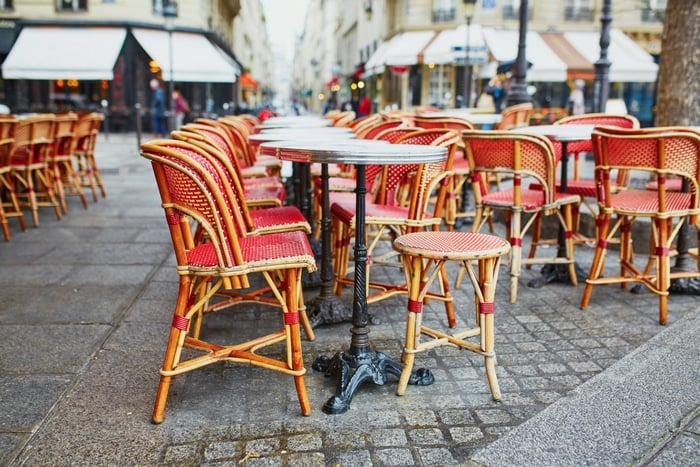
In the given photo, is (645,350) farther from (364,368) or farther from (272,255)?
(272,255)

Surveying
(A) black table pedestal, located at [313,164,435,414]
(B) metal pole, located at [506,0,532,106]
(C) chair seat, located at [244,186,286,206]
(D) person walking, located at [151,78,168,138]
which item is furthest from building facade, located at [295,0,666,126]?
(A) black table pedestal, located at [313,164,435,414]

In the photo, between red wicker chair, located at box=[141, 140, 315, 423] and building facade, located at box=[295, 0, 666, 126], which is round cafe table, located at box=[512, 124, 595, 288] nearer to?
red wicker chair, located at box=[141, 140, 315, 423]

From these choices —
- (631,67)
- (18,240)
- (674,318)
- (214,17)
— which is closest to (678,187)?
(674,318)

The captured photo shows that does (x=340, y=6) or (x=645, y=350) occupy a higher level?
(x=340, y=6)

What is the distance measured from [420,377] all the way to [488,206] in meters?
1.86

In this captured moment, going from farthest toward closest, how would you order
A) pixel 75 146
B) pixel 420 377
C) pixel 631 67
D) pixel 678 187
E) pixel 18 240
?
pixel 631 67
pixel 75 146
pixel 18 240
pixel 678 187
pixel 420 377

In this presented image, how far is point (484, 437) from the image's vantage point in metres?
2.62

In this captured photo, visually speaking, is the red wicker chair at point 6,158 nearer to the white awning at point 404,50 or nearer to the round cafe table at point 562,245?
the round cafe table at point 562,245

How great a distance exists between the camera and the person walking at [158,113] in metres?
21.2

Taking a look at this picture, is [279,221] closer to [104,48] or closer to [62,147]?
[62,147]

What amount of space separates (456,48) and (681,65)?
14834mm

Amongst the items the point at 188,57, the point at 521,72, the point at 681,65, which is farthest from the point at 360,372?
the point at 188,57

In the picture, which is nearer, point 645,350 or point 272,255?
point 272,255

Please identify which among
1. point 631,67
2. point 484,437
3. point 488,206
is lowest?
point 484,437
